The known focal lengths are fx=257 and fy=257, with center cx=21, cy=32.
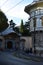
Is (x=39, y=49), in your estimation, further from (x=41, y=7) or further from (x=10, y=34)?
(x=10, y=34)

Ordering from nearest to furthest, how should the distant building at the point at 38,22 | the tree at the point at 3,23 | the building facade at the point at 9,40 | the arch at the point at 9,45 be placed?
the distant building at the point at 38,22, the building facade at the point at 9,40, the arch at the point at 9,45, the tree at the point at 3,23

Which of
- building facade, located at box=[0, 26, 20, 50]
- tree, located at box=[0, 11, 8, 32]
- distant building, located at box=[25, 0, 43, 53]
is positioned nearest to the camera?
distant building, located at box=[25, 0, 43, 53]

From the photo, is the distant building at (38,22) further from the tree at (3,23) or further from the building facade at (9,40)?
the tree at (3,23)

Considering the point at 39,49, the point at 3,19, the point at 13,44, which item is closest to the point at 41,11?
the point at 39,49

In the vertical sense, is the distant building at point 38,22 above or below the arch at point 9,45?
above

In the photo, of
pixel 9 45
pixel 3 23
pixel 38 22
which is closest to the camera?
pixel 38 22

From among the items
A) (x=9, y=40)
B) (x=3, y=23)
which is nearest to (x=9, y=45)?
(x=9, y=40)

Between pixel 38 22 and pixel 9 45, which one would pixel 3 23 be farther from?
pixel 38 22

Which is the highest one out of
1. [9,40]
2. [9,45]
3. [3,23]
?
[3,23]

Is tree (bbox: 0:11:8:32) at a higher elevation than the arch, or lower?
higher

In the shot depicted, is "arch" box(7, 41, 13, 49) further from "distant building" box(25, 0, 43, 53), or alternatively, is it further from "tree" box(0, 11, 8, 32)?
"distant building" box(25, 0, 43, 53)

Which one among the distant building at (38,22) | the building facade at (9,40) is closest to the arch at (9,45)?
the building facade at (9,40)

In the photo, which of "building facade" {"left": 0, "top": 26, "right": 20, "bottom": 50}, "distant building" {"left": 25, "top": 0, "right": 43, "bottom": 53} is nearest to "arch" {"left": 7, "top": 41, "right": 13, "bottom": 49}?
"building facade" {"left": 0, "top": 26, "right": 20, "bottom": 50}

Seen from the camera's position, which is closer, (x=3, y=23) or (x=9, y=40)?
(x=9, y=40)
